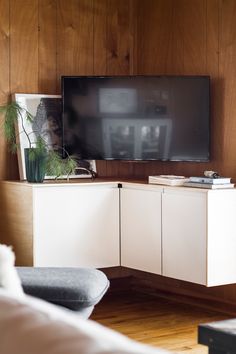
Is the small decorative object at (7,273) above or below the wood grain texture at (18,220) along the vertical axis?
above

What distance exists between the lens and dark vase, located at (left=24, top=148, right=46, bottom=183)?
425cm

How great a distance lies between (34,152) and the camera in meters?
4.25

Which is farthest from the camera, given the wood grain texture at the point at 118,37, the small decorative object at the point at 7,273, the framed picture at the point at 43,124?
the wood grain texture at the point at 118,37

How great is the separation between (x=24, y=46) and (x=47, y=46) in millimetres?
171

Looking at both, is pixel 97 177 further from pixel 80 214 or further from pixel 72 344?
pixel 72 344

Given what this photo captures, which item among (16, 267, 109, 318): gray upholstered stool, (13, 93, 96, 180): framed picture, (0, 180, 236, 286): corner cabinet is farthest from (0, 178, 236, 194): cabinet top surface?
(16, 267, 109, 318): gray upholstered stool

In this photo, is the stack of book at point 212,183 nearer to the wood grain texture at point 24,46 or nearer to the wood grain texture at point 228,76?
the wood grain texture at point 228,76

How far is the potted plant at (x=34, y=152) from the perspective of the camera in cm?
426

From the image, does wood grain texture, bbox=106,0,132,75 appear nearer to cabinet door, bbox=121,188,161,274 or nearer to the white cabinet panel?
cabinet door, bbox=121,188,161,274

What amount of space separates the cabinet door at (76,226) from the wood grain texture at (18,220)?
0.05m

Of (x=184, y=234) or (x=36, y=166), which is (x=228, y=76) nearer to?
(x=184, y=234)

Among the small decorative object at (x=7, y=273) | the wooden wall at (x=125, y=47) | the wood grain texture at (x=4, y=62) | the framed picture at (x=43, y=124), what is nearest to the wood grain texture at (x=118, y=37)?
the wooden wall at (x=125, y=47)

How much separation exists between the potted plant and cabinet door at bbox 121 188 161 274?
0.42m

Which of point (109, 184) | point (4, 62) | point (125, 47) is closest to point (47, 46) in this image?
point (4, 62)
